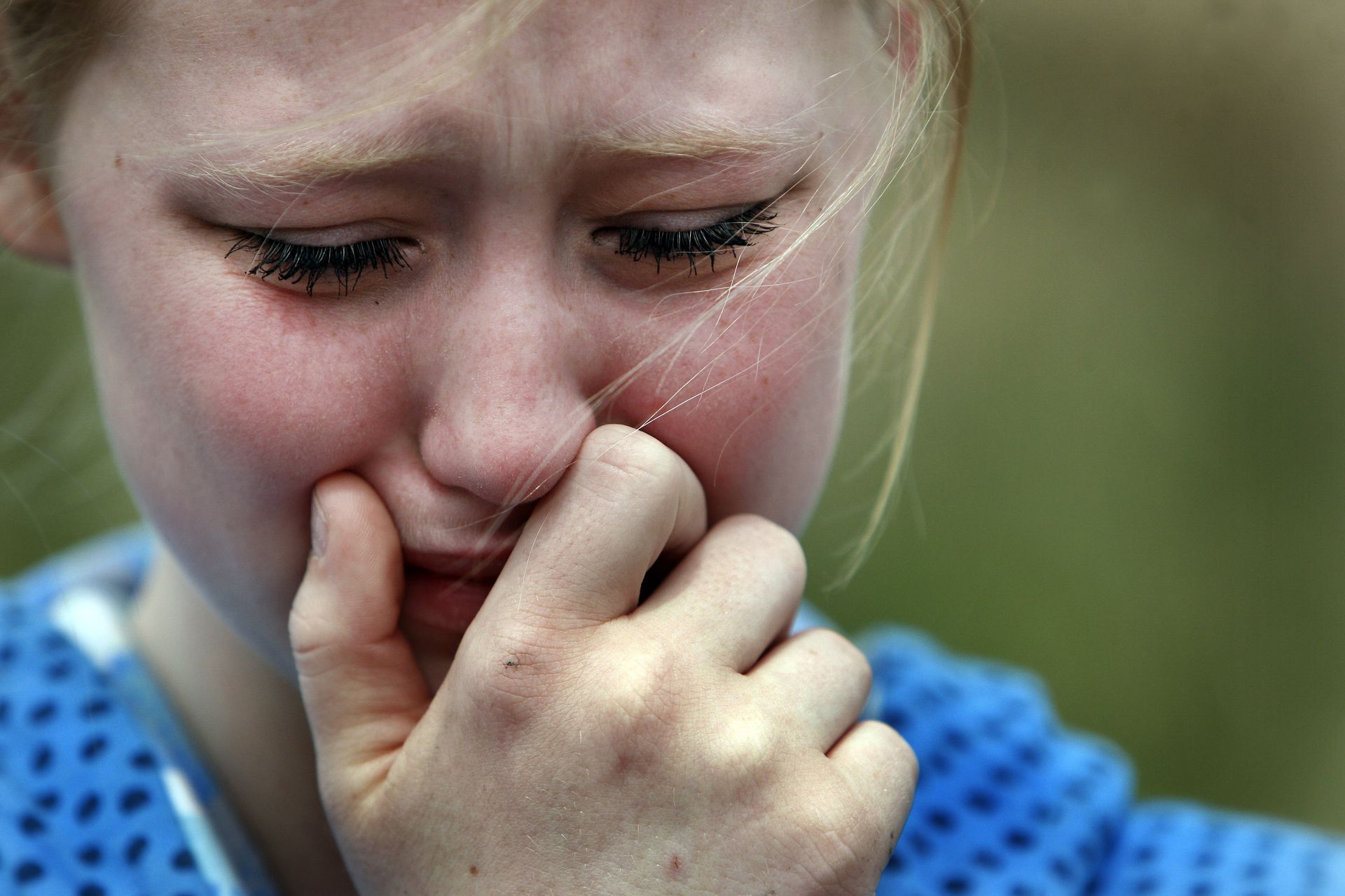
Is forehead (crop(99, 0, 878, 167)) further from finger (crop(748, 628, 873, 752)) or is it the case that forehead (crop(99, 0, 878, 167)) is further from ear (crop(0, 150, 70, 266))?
finger (crop(748, 628, 873, 752))

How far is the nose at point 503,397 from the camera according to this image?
1034mm

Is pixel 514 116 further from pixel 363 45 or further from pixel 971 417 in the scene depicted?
pixel 971 417

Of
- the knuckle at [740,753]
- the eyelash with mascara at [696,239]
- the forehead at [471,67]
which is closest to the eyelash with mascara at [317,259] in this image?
the forehead at [471,67]

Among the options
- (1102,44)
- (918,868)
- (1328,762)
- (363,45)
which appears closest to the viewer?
(363,45)

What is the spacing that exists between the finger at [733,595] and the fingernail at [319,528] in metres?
0.30

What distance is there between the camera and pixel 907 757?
3.70 feet

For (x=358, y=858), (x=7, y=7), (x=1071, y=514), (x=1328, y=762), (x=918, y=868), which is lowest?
(x=1328, y=762)

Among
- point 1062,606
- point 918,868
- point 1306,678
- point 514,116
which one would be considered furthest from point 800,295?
point 1306,678

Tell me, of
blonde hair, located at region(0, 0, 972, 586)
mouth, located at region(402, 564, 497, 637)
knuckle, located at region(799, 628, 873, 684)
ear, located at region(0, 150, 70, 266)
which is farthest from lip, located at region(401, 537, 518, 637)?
ear, located at region(0, 150, 70, 266)

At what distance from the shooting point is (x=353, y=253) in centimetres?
106

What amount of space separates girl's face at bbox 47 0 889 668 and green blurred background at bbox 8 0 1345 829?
2.18 meters

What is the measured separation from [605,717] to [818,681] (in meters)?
0.22

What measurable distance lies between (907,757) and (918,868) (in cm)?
51

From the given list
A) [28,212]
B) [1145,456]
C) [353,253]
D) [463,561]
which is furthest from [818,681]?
[1145,456]
